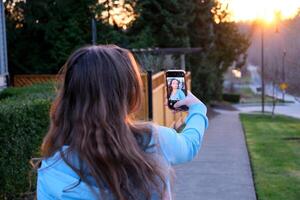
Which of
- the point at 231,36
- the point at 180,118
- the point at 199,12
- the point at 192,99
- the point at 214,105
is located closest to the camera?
the point at 192,99

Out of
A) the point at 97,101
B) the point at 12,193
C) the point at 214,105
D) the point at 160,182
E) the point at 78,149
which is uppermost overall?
the point at 97,101

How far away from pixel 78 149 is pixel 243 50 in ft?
119

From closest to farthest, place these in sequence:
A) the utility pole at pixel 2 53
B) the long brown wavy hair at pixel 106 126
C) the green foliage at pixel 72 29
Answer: the long brown wavy hair at pixel 106 126 → the utility pole at pixel 2 53 → the green foliage at pixel 72 29

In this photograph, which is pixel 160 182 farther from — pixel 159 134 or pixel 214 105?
pixel 214 105

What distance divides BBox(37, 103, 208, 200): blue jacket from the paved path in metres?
5.57

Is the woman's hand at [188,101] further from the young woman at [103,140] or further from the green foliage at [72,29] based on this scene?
the green foliage at [72,29]

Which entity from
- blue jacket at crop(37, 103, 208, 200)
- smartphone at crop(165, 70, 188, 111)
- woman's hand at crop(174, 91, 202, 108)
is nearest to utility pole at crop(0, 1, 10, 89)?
smartphone at crop(165, 70, 188, 111)

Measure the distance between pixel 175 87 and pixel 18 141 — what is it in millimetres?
3882

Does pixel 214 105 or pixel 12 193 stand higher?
pixel 12 193

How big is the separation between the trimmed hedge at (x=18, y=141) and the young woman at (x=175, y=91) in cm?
320

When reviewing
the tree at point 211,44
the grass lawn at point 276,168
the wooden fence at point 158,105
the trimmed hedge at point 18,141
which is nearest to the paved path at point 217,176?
the grass lawn at point 276,168

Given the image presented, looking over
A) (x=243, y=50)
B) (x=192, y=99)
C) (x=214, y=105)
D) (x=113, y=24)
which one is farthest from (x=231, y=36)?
(x=192, y=99)

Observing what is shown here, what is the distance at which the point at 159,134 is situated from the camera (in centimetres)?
204

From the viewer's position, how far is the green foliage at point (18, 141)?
5.84 metres
